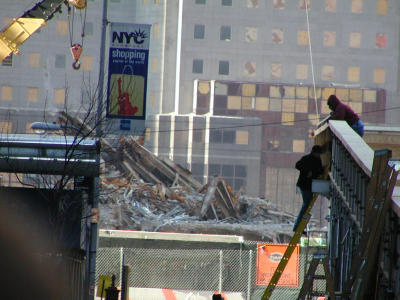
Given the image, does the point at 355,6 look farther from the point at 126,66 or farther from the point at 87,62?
the point at 126,66

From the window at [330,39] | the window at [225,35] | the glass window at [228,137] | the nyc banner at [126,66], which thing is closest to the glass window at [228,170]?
the glass window at [228,137]

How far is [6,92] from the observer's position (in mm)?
81375

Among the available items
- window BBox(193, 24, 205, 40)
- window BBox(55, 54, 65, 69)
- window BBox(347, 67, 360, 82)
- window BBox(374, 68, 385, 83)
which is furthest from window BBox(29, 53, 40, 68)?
window BBox(374, 68, 385, 83)

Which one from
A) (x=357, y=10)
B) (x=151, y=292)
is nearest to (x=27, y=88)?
(x=357, y=10)

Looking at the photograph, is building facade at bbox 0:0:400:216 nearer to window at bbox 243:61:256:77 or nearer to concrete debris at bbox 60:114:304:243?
window at bbox 243:61:256:77

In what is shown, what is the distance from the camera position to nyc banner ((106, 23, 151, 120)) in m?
21.1

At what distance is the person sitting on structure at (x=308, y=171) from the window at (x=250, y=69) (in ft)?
227

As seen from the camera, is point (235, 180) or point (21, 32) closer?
point (21, 32)

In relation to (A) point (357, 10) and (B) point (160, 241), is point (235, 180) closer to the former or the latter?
(A) point (357, 10)

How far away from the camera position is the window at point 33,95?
81.1 meters

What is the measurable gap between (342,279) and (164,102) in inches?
2887

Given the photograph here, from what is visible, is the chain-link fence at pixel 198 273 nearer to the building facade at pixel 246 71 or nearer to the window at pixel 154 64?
the building facade at pixel 246 71

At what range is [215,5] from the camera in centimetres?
8462

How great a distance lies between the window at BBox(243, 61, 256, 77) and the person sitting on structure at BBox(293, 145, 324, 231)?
227ft
